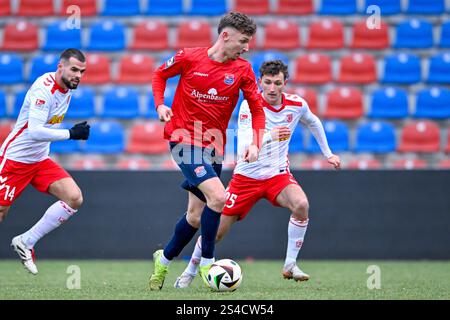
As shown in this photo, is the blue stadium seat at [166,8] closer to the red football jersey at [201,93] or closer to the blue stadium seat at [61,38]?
the blue stadium seat at [61,38]

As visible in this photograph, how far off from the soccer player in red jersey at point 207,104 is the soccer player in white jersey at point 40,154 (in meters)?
1.20

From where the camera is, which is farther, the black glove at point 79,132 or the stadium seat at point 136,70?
the stadium seat at point 136,70

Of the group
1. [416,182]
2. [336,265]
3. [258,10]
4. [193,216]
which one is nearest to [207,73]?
[193,216]

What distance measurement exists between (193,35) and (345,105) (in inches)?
118

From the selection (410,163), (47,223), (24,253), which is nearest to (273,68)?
(47,223)

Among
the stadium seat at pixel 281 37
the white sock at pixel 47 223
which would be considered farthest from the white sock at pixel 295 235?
the stadium seat at pixel 281 37

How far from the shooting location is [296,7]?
49.1 ft

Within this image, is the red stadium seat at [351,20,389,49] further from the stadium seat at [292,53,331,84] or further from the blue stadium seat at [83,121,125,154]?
the blue stadium seat at [83,121,125,154]

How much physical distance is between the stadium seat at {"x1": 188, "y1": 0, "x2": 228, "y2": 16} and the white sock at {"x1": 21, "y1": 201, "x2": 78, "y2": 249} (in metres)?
7.21

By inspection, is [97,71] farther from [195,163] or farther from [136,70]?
[195,163]

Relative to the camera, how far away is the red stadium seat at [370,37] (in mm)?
14547

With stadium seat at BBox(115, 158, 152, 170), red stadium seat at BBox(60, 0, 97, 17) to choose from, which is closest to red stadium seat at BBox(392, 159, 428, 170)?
stadium seat at BBox(115, 158, 152, 170)

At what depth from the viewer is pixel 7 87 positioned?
14594mm

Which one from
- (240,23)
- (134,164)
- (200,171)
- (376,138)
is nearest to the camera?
(200,171)
